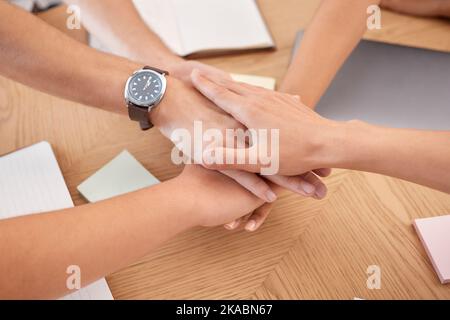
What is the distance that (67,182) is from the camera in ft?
2.63

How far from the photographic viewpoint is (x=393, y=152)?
75 centimetres

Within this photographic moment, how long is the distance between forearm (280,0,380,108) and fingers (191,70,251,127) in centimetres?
12

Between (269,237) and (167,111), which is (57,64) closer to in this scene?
(167,111)

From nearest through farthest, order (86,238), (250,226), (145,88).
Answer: (86,238) → (250,226) → (145,88)

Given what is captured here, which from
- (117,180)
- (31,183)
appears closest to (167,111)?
(117,180)

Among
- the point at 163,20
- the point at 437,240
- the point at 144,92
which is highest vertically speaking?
the point at 163,20

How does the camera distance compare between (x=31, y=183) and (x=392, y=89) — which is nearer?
(x=31, y=183)

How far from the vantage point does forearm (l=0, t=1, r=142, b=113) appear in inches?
32.4

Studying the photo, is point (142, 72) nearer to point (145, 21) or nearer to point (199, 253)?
point (145, 21)

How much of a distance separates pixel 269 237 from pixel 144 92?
0.34 meters

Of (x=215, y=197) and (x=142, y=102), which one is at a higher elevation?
(x=142, y=102)

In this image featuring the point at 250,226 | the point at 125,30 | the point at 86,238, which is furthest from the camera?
the point at 125,30

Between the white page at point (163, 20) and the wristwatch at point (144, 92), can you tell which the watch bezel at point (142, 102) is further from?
the white page at point (163, 20)

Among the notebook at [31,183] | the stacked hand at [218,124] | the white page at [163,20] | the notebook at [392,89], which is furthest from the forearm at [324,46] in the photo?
Answer: the notebook at [31,183]
